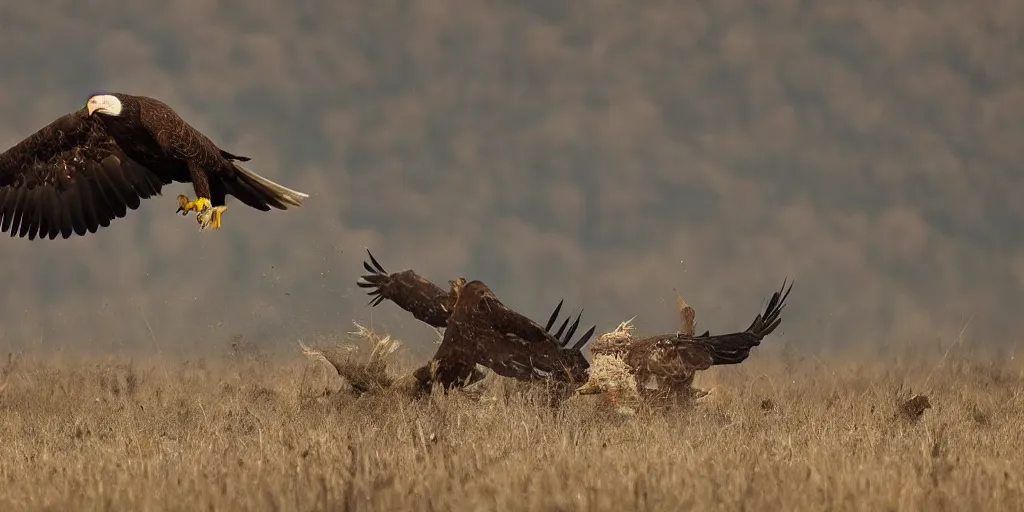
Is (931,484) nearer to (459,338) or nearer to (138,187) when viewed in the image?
(459,338)

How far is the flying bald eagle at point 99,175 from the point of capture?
9.57m

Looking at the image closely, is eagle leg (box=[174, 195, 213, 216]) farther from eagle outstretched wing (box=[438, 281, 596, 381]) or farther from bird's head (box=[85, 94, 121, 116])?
eagle outstretched wing (box=[438, 281, 596, 381])

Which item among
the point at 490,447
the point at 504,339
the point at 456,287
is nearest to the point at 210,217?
the point at 456,287

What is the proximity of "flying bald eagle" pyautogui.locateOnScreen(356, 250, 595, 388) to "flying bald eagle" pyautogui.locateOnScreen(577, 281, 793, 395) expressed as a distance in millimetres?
184

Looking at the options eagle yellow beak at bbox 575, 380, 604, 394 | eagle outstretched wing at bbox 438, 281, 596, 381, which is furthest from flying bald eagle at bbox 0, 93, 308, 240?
eagle yellow beak at bbox 575, 380, 604, 394

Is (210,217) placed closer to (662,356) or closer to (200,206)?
(200,206)

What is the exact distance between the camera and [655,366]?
8789mm

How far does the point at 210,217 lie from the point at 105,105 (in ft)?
4.37

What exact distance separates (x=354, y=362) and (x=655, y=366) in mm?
2594

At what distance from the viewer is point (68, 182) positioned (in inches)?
403

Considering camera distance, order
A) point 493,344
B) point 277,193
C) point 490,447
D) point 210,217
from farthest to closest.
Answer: point 277,193 → point 210,217 → point 493,344 → point 490,447

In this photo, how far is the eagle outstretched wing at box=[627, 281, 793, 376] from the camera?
8.75 m

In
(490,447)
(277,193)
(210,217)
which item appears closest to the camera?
(490,447)

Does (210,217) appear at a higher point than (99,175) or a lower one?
lower
